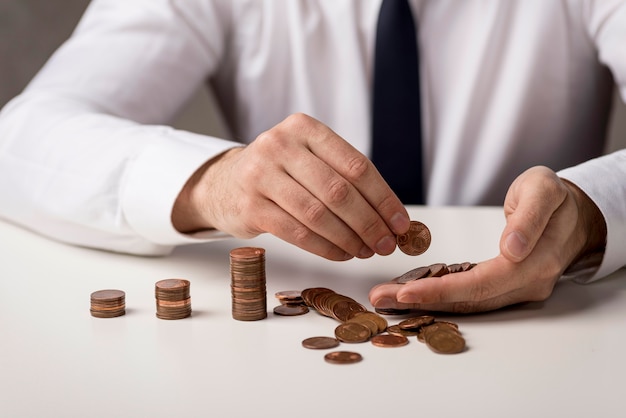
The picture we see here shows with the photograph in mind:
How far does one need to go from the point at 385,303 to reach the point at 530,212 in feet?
0.75

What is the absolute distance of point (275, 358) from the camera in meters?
1.01

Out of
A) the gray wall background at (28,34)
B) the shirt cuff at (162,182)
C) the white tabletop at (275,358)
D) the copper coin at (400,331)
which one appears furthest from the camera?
the gray wall background at (28,34)

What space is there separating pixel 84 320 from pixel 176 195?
0.31 metres

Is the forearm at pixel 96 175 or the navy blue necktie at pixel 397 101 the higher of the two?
the navy blue necktie at pixel 397 101

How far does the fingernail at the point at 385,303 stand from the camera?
1.15 meters

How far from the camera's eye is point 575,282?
1.32 m

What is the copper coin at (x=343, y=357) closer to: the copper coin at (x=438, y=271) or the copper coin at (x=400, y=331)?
the copper coin at (x=400, y=331)

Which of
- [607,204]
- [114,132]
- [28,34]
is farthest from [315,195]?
[28,34]

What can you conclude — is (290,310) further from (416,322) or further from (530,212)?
(530,212)

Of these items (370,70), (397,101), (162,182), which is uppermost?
(370,70)

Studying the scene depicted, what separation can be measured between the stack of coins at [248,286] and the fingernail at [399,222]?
189mm

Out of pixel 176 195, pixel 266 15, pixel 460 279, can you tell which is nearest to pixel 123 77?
pixel 266 15

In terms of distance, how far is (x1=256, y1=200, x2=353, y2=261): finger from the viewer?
48.6 inches

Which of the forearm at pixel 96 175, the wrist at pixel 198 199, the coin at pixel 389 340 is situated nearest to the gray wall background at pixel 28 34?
the forearm at pixel 96 175
